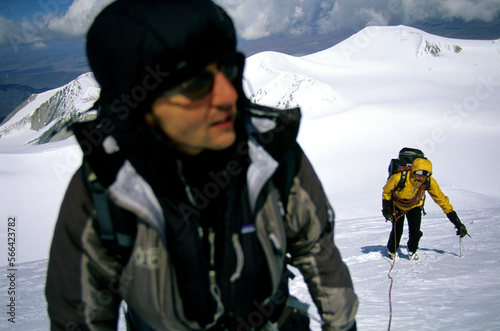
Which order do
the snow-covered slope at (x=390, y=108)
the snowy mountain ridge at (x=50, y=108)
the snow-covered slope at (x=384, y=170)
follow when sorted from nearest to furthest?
the snow-covered slope at (x=384, y=170), the snow-covered slope at (x=390, y=108), the snowy mountain ridge at (x=50, y=108)

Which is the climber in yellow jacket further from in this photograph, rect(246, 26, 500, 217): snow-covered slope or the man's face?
the man's face

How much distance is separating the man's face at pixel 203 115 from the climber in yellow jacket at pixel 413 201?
466 centimetres

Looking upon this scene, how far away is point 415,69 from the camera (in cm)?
6450

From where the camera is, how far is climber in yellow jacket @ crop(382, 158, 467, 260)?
5023mm

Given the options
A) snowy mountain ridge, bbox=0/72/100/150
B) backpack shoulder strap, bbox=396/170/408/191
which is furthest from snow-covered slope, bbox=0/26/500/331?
snowy mountain ridge, bbox=0/72/100/150

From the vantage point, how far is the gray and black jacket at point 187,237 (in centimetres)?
114

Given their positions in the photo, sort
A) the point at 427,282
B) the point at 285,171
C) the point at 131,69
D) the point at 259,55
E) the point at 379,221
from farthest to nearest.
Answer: the point at 259,55 < the point at 379,221 < the point at 427,282 < the point at 285,171 < the point at 131,69

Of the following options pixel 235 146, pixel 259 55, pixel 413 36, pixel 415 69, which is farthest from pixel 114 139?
pixel 413 36

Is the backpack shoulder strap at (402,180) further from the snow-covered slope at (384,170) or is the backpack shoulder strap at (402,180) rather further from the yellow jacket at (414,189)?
the snow-covered slope at (384,170)

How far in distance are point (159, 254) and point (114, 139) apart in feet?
1.50

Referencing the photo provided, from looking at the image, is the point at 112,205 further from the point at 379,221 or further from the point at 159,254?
the point at 379,221

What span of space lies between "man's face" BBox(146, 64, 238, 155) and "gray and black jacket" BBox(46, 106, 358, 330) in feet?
0.46

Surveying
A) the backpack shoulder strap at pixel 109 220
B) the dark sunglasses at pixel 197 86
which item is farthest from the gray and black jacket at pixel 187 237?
the dark sunglasses at pixel 197 86

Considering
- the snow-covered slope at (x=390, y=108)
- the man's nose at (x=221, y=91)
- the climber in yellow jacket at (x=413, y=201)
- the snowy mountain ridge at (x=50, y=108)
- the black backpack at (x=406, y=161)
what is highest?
the man's nose at (x=221, y=91)
